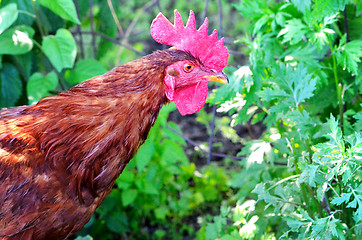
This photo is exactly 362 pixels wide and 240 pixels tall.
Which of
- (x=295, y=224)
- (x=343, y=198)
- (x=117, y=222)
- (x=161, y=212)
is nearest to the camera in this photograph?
(x=343, y=198)

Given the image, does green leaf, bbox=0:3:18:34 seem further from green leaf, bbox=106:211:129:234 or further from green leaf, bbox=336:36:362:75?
green leaf, bbox=336:36:362:75

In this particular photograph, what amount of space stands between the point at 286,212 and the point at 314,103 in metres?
0.87

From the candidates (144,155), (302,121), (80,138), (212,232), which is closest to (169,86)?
(80,138)

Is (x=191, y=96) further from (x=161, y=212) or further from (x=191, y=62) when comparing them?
(x=161, y=212)

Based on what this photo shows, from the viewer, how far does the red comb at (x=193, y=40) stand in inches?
88.4

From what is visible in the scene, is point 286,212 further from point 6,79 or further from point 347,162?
point 6,79

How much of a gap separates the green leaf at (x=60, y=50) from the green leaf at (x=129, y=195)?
3.82 feet

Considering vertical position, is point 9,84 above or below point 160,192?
above

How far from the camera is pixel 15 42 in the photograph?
2.95m

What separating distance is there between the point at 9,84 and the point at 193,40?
1.71m

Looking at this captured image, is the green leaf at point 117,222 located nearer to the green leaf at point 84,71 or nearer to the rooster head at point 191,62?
the green leaf at point 84,71

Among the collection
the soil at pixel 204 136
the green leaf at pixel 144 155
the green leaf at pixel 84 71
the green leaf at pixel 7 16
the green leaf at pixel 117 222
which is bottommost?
the soil at pixel 204 136

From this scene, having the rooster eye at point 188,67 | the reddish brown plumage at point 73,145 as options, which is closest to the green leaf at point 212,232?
the reddish brown plumage at point 73,145

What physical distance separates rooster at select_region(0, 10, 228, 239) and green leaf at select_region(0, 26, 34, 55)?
878mm
